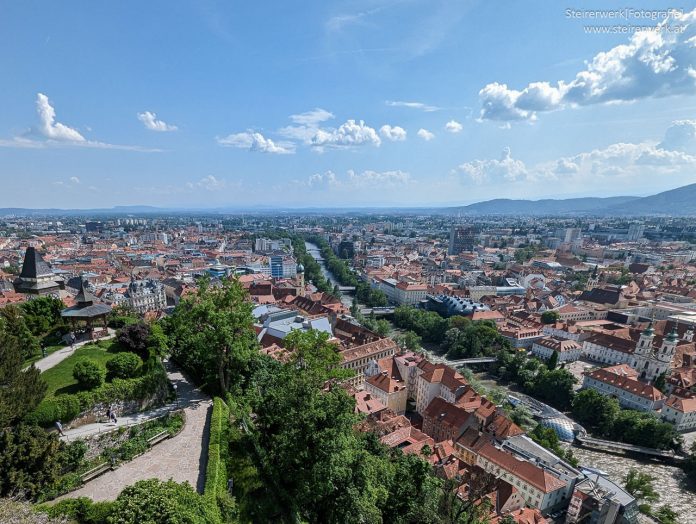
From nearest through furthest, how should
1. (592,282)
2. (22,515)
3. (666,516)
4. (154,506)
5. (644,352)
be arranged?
(154,506)
(22,515)
(666,516)
(644,352)
(592,282)

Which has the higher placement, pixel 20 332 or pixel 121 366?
pixel 20 332

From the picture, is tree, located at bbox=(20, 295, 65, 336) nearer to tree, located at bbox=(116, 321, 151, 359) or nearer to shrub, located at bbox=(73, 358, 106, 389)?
tree, located at bbox=(116, 321, 151, 359)

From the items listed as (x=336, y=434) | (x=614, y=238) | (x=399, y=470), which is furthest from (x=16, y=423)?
(x=614, y=238)

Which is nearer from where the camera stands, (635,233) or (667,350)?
(667,350)

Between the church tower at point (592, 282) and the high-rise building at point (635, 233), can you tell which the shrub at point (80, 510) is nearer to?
the church tower at point (592, 282)

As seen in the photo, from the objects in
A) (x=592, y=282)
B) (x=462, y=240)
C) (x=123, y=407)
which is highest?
(x=123, y=407)

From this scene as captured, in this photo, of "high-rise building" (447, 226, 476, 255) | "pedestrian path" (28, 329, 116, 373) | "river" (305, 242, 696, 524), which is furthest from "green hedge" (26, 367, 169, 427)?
"high-rise building" (447, 226, 476, 255)

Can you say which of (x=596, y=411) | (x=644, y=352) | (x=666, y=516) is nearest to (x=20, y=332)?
(x=666, y=516)

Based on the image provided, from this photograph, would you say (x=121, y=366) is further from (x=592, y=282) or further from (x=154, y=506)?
(x=592, y=282)

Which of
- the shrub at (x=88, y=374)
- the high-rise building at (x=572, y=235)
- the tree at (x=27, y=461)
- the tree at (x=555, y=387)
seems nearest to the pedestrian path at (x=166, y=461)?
the tree at (x=27, y=461)
